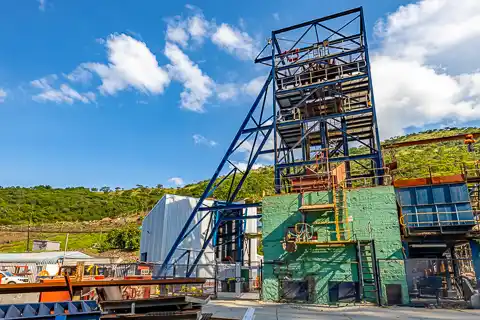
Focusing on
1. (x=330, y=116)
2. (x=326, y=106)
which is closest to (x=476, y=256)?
(x=330, y=116)

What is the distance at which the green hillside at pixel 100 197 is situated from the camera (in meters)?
69.0

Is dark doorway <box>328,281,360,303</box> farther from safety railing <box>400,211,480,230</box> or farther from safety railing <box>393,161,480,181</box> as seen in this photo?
safety railing <box>393,161,480,181</box>

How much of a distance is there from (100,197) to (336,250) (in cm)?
10228

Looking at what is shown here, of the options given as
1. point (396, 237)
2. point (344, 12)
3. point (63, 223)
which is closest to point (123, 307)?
point (396, 237)

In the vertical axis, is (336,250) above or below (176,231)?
below

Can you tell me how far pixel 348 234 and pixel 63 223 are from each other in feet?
275

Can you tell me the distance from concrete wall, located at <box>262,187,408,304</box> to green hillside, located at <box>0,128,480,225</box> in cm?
4436

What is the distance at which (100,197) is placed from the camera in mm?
104625

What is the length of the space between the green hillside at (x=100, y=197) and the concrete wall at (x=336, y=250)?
4436 cm

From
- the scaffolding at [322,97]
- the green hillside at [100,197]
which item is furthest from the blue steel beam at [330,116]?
the green hillside at [100,197]

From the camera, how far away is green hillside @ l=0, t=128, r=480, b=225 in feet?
226

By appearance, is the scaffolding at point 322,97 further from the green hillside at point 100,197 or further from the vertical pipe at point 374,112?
the green hillside at point 100,197

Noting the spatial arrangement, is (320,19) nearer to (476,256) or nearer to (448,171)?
(476,256)

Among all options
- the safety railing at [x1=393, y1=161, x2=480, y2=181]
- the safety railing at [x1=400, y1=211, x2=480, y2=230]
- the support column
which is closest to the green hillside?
the safety railing at [x1=393, y1=161, x2=480, y2=181]
